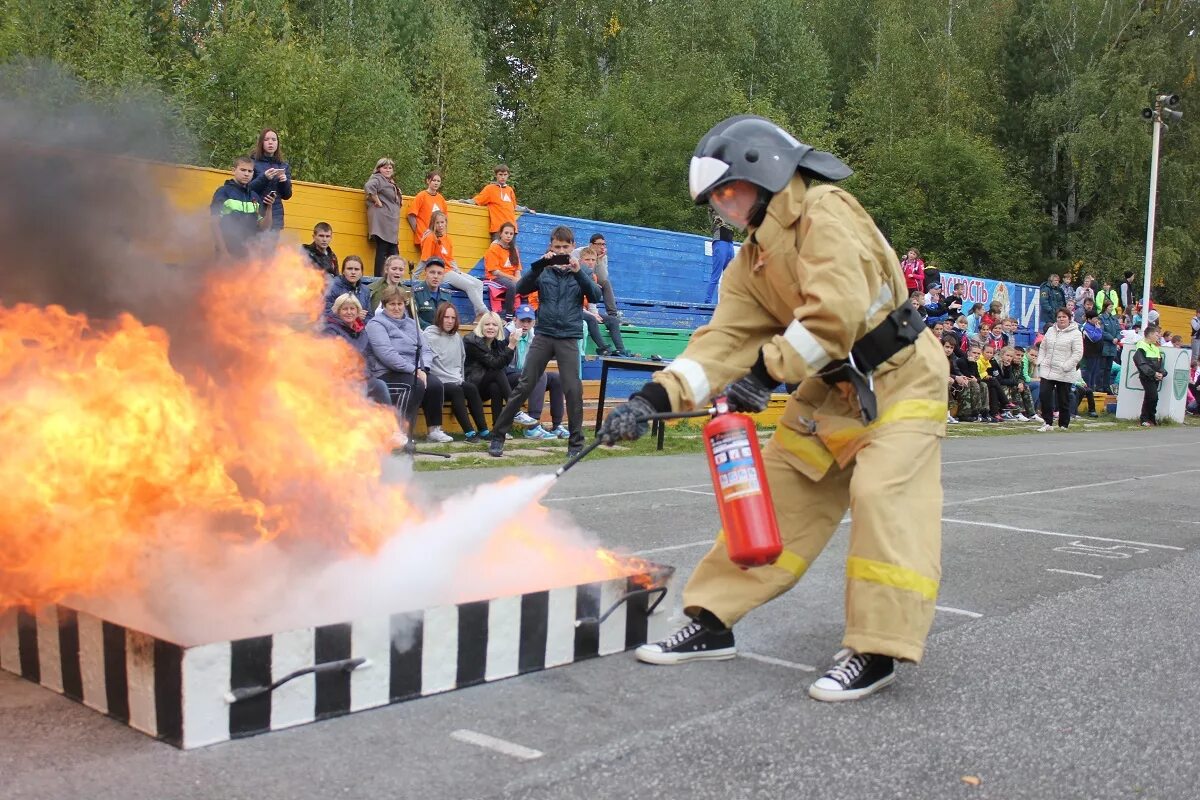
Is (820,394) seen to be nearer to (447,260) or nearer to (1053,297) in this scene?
(447,260)

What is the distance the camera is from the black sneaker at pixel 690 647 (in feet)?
15.5

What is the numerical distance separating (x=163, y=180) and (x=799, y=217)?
8.71 feet

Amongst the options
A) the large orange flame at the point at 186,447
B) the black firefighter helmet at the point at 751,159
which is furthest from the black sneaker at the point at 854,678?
the black firefighter helmet at the point at 751,159

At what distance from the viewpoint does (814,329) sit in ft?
13.9

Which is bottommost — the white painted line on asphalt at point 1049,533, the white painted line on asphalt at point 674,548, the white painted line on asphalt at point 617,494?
the white painted line on asphalt at point 1049,533

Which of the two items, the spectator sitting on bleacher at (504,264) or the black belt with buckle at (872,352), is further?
→ the spectator sitting on bleacher at (504,264)

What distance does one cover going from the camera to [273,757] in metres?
3.53

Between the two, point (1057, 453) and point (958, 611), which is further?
point (1057, 453)

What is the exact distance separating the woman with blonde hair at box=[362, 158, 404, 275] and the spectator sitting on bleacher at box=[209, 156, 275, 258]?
2.74m

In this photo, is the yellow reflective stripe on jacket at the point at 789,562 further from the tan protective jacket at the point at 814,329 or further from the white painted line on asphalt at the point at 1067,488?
the white painted line on asphalt at the point at 1067,488

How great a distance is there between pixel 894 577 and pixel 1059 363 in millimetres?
17581

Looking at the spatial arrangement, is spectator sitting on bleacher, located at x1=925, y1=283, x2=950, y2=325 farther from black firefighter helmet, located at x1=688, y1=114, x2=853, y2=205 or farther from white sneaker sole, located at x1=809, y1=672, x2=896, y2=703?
white sneaker sole, located at x1=809, y1=672, x2=896, y2=703

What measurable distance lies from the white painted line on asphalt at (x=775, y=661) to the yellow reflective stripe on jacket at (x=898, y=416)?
0.90m

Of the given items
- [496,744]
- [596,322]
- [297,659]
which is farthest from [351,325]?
[496,744]
